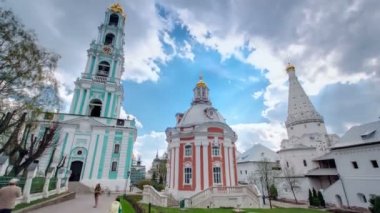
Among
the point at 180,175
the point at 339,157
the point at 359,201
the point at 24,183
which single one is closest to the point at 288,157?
the point at 339,157

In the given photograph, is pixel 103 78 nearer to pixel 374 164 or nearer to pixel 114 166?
pixel 114 166

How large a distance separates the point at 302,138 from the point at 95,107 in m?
45.4

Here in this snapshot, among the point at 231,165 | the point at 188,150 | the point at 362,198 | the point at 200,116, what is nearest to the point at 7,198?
the point at 188,150

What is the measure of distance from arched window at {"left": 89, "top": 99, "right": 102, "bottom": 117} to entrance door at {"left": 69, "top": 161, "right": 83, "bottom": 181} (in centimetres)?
978

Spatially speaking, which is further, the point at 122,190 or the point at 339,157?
the point at 339,157

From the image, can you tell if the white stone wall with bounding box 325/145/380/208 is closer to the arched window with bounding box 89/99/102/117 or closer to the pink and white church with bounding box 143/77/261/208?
the pink and white church with bounding box 143/77/261/208

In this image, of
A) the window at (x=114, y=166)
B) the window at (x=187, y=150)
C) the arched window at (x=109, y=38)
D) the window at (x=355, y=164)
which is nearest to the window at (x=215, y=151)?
the window at (x=187, y=150)

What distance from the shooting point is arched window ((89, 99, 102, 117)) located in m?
33.1

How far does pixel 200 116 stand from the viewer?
1105 inches

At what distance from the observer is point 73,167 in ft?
87.6

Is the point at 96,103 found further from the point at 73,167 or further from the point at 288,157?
the point at 288,157

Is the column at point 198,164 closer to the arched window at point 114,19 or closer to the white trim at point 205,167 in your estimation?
the white trim at point 205,167

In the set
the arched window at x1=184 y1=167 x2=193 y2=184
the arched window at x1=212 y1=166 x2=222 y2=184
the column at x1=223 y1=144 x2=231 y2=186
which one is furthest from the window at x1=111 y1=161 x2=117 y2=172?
the column at x1=223 y1=144 x2=231 y2=186

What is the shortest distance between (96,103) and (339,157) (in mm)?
41997
